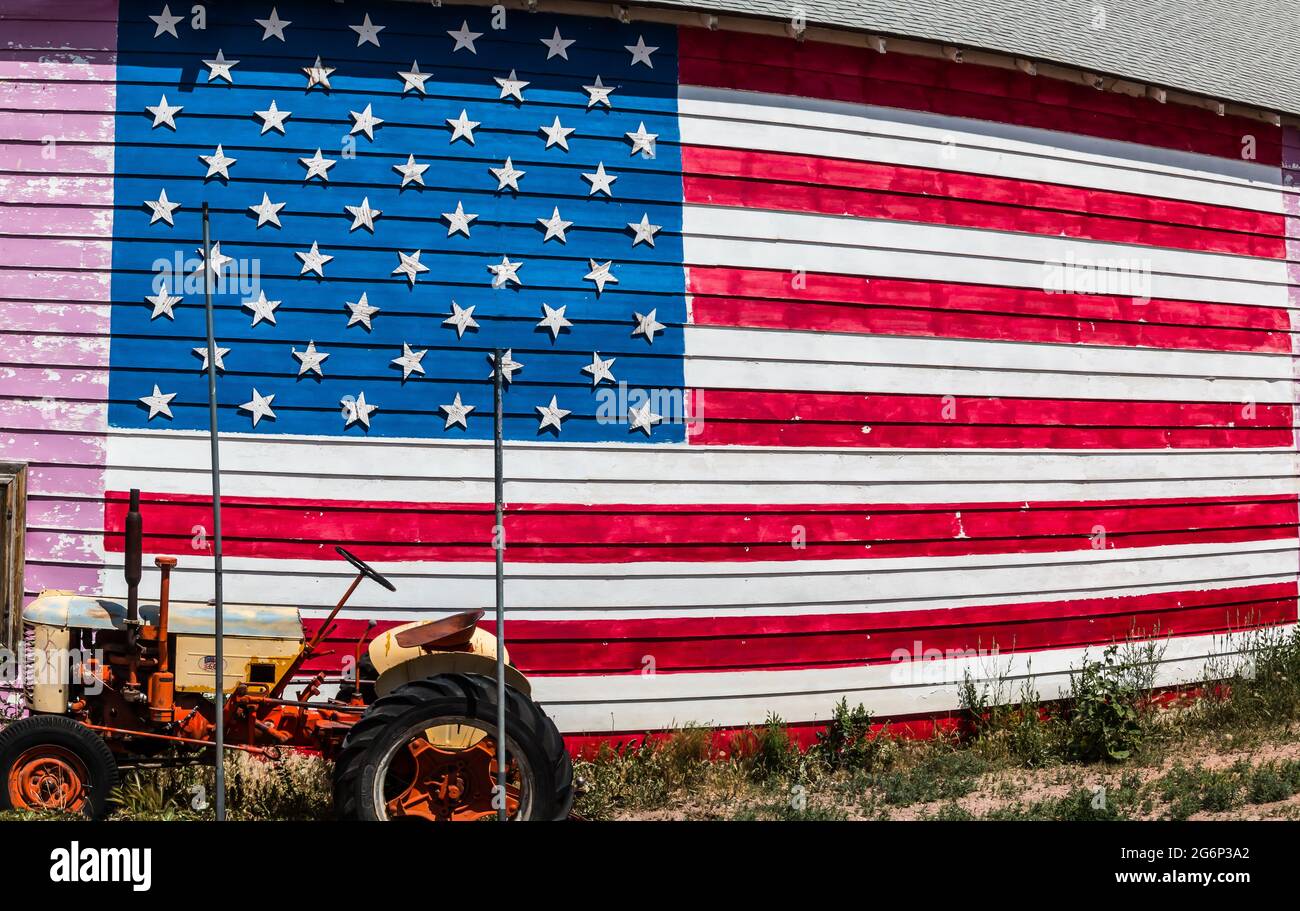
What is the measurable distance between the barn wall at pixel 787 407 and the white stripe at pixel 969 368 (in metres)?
0.03

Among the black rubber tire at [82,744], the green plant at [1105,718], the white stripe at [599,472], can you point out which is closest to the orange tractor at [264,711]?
the black rubber tire at [82,744]

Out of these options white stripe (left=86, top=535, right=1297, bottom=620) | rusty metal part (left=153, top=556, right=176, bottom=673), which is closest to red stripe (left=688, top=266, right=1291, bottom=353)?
white stripe (left=86, top=535, right=1297, bottom=620)

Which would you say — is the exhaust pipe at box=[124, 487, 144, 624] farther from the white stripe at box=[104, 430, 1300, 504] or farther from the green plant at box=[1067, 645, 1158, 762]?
the green plant at box=[1067, 645, 1158, 762]

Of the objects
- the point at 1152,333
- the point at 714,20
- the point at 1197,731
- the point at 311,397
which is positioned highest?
the point at 714,20

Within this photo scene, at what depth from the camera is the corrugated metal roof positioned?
8.48 m

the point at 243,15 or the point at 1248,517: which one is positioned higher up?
the point at 243,15

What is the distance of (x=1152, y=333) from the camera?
31.2 ft

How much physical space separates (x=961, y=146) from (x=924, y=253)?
3.22 feet

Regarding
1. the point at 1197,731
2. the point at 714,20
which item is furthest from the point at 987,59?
the point at 1197,731

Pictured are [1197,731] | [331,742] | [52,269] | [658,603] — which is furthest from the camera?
[1197,731]

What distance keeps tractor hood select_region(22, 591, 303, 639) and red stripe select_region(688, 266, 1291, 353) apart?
3.63 meters

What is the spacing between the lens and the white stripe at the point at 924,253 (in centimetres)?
817

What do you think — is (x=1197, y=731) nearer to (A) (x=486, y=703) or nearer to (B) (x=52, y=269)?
(A) (x=486, y=703)

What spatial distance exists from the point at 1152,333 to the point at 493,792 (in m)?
7.04
